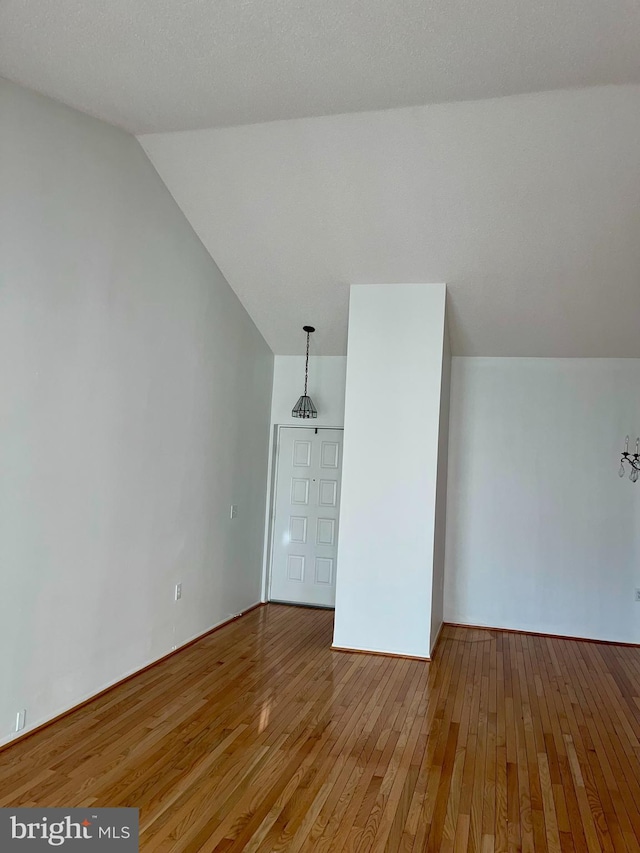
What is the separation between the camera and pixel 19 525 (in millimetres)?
3131

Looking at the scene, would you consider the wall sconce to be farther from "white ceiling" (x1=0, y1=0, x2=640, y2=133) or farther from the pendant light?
"white ceiling" (x1=0, y1=0, x2=640, y2=133)

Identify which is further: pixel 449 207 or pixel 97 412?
pixel 449 207

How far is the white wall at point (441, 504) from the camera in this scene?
203 inches

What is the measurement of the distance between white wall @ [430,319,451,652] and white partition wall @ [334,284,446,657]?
16 cm

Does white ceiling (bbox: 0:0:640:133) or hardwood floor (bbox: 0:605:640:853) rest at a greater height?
white ceiling (bbox: 0:0:640:133)

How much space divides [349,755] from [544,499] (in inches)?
143

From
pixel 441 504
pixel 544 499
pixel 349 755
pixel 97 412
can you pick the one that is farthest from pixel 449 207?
pixel 349 755

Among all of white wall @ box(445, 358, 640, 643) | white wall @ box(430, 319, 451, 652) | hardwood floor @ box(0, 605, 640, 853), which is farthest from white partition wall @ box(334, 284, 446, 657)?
white wall @ box(445, 358, 640, 643)

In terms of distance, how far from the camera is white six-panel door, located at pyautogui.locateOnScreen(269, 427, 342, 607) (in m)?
6.59

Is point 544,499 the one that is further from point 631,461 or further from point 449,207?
point 449,207

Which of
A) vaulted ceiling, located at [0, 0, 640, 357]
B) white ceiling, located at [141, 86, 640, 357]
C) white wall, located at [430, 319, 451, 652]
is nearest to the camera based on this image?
vaulted ceiling, located at [0, 0, 640, 357]

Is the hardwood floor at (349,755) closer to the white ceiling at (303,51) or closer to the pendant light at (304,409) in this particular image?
the pendant light at (304,409)

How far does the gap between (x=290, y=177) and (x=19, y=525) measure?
2820 mm

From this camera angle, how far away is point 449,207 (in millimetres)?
4414
